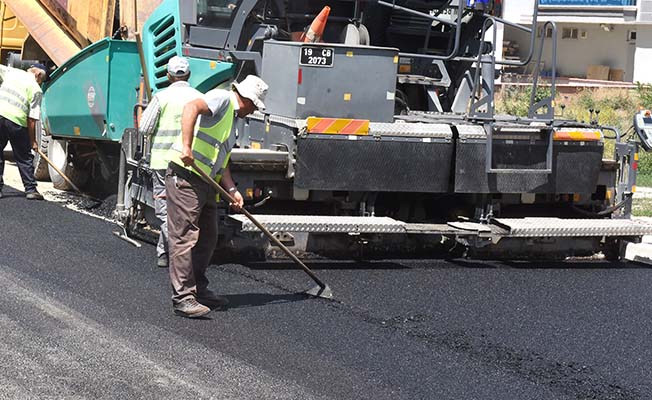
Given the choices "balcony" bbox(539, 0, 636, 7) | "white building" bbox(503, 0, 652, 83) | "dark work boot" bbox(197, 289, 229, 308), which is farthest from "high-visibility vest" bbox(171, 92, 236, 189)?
"balcony" bbox(539, 0, 636, 7)

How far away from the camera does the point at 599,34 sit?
39.4 metres

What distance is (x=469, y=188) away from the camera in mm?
8484

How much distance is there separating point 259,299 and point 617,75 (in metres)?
33.1

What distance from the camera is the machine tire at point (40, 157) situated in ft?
41.9

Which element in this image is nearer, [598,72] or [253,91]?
[253,91]

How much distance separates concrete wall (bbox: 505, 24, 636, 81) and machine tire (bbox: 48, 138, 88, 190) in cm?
2766

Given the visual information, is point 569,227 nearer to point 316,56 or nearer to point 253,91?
point 316,56

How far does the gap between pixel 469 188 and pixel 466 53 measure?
6.21ft

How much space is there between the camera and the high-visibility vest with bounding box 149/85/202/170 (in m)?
7.20

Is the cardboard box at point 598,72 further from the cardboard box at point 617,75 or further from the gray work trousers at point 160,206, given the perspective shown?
the gray work trousers at point 160,206

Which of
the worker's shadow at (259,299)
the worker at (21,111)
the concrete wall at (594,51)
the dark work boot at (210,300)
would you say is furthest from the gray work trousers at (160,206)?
the concrete wall at (594,51)

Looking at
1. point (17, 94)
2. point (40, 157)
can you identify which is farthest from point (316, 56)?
point (40, 157)

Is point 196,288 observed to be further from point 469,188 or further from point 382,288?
point 469,188

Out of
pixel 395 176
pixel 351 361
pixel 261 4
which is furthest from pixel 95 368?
pixel 261 4
